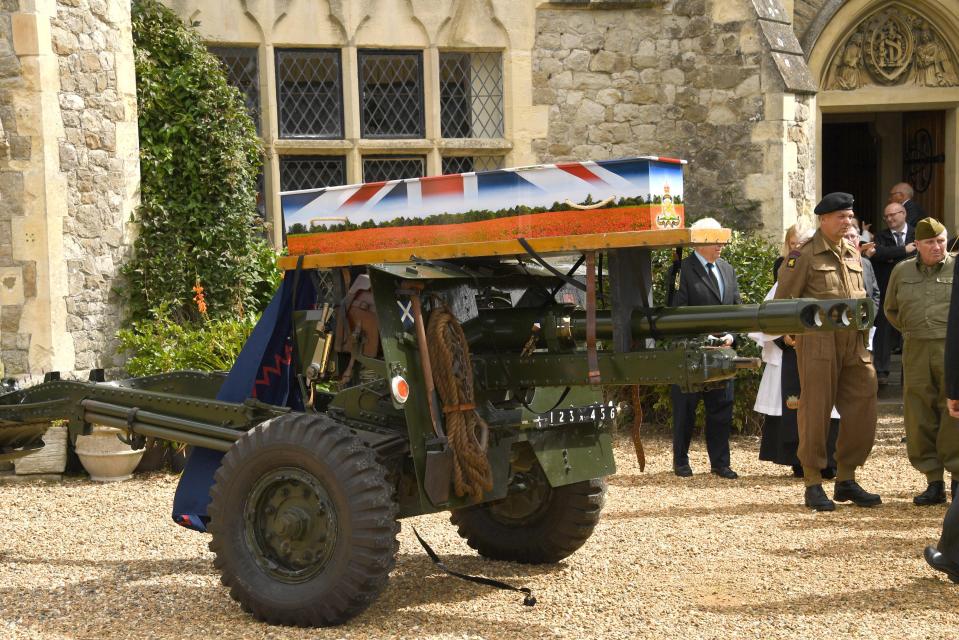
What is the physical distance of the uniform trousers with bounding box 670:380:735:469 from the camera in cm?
884

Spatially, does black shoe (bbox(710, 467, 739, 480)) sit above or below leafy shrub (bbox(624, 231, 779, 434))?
below

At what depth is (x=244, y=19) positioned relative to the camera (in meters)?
11.8

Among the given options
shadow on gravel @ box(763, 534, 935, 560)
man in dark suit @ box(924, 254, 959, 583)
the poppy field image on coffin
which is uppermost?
the poppy field image on coffin

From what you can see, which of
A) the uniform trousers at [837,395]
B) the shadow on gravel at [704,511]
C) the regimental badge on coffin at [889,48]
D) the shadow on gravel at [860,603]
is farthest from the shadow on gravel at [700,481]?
the regimental badge on coffin at [889,48]

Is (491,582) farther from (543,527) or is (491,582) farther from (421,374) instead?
(421,374)

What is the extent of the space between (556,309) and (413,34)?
7.33 meters

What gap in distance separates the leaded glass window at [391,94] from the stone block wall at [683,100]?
1.19 m

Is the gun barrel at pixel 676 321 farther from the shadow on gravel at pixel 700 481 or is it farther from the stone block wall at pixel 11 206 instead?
the stone block wall at pixel 11 206

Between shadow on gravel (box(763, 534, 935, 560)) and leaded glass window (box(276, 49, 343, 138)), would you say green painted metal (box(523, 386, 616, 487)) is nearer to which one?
shadow on gravel (box(763, 534, 935, 560))

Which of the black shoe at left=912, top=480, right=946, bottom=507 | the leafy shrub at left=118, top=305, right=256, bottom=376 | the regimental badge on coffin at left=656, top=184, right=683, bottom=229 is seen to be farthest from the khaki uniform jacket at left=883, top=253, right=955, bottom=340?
the leafy shrub at left=118, top=305, right=256, bottom=376

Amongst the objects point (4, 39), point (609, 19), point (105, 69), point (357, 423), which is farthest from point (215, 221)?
point (357, 423)

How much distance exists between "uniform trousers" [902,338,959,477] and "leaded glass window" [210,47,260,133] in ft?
21.6

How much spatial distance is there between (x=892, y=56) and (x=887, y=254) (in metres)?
2.92

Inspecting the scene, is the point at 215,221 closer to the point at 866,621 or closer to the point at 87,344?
the point at 87,344
